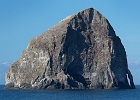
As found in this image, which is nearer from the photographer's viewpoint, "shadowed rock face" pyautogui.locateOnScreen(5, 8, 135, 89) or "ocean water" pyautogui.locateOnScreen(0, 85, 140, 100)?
"ocean water" pyautogui.locateOnScreen(0, 85, 140, 100)

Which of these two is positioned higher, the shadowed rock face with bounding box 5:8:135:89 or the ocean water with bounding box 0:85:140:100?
the shadowed rock face with bounding box 5:8:135:89

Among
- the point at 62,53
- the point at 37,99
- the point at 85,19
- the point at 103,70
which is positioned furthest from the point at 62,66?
the point at 37,99

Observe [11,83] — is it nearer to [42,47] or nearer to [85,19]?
[42,47]

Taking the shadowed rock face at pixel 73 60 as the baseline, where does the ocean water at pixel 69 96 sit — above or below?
below

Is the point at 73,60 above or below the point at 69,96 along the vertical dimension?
above

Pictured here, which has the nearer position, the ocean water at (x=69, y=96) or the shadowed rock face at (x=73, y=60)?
the ocean water at (x=69, y=96)

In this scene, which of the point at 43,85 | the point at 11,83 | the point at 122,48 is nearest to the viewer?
the point at 43,85

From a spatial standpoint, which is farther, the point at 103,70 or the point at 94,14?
the point at 94,14

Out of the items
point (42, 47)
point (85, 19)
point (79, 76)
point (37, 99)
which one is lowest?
point (37, 99)
